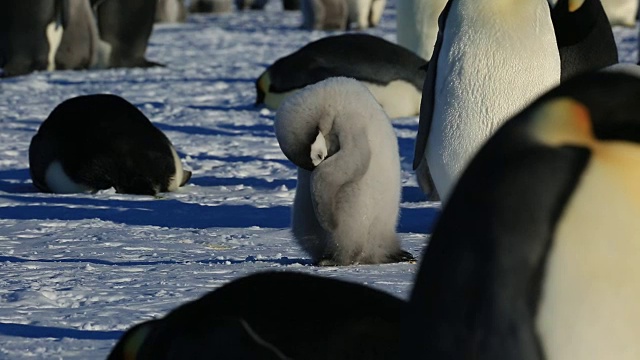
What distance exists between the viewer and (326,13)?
18000 mm

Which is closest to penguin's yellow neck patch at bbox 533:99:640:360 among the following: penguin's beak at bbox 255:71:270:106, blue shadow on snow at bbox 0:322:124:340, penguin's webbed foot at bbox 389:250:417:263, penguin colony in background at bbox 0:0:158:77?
blue shadow on snow at bbox 0:322:124:340

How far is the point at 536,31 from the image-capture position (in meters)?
5.26

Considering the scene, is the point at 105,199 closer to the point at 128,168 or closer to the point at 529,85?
the point at 128,168

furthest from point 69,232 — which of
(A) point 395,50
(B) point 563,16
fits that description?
(A) point 395,50

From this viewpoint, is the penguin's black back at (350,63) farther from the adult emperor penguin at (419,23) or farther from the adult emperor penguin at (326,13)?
the adult emperor penguin at (326,13)

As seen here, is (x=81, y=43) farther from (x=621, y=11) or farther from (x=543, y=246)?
(x=543, y=246)

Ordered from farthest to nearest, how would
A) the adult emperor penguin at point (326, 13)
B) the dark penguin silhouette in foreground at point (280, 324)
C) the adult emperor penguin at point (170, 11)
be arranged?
1. the adult emperor penguin at point (170, 11)
2. the adult emperor penguin at point (326, 13)
3. the dark penguin silhouette in foreground at point (280, 324)

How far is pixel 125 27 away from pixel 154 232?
824 cm

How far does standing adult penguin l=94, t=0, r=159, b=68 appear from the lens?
43.3 ft

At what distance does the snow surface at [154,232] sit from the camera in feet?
11.8

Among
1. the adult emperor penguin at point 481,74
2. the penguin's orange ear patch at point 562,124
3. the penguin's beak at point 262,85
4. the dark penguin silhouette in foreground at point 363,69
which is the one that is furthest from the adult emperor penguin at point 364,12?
the penguin's orange ear patch at point 562,124

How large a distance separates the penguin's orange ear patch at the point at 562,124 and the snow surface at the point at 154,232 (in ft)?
4.39

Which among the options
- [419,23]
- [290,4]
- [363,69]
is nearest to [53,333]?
[363,69]

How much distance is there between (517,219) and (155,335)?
0.69 metres
